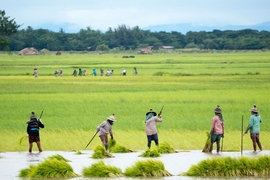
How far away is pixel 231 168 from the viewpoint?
17.4 metres

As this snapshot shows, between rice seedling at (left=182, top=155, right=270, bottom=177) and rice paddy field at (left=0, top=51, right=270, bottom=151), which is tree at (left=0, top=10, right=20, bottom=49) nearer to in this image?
rice paddy field at (left=0, top=51, right=270, bottom=151)

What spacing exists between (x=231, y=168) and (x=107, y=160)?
13.4ft

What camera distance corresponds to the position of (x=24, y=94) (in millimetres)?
43094

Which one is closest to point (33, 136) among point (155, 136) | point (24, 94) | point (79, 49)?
point (155, 136)

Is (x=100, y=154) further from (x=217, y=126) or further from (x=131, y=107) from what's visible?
(x=131, y=107)

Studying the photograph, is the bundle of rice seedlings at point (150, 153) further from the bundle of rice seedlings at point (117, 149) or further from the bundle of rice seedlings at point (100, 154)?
the bundle of rice seedlings at point (117, 149)

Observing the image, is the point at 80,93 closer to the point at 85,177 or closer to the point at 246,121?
the point at 246,121

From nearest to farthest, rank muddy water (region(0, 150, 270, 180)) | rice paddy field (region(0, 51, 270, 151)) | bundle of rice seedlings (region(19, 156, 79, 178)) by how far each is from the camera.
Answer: bundle of rice seedlings (region(19, 156, 79, 178)), muddy water (region(0, 150, 270, 180)), rice paddy field (region(0, 51, 270, 151))

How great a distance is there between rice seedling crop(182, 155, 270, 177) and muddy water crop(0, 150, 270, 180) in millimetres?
492

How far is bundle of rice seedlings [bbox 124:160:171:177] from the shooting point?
17.4 meters

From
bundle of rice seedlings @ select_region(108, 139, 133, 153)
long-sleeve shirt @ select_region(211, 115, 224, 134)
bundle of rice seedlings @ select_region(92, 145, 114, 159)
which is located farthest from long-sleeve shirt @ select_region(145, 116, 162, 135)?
long-sleeve shirt @ select_region(211, 115, 224, 134)

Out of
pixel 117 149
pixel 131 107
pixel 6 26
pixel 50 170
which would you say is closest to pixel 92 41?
pixel 6 26

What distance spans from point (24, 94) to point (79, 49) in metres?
148

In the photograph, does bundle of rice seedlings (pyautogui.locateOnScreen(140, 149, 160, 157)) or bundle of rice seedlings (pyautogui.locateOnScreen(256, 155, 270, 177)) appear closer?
bundle of rice seedlings (pyautogui.locateOnScreen(256, 155, 270, 177))
